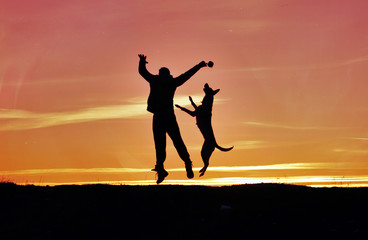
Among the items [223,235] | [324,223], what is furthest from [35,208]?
[324,223]

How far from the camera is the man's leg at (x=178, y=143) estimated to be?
634 inches

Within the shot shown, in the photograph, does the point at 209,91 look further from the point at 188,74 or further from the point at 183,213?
the point at 183,213

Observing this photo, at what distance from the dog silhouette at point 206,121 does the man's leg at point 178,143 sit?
11.5 ft

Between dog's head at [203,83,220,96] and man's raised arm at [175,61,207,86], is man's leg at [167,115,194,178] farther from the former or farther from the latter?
dog's head at [203,83,220,96]

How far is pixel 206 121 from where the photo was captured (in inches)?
779

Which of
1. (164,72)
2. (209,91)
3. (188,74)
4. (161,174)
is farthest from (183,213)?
(209,91)

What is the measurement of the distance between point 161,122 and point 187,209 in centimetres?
430

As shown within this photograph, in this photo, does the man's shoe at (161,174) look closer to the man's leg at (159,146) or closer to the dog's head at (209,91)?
the man's leg at (159,146)

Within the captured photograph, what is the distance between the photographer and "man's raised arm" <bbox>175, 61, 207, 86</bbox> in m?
15.7

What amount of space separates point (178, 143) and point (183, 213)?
4597 mm

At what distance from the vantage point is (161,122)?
16031mm

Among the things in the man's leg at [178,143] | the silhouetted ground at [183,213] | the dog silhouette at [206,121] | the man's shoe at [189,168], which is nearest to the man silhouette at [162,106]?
the man's leg at [178,143]

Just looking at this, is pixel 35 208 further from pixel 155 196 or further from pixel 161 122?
pixel 161 122

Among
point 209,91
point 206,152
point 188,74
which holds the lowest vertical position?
point 206,152
